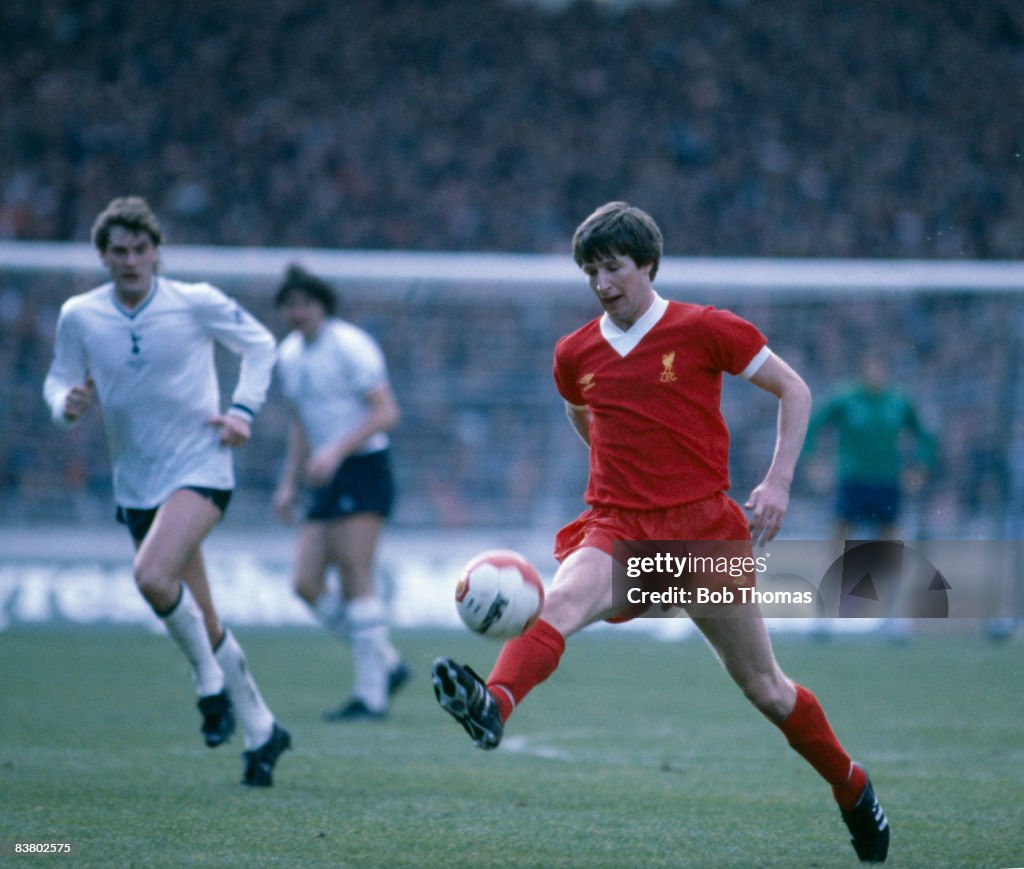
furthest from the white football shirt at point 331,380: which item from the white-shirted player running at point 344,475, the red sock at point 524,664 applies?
the red sock at point 524,664

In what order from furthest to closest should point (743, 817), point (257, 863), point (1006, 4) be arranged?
point (1006, 4) → point (743, 817) → point (257, 863)

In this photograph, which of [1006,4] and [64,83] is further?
[1006,4]

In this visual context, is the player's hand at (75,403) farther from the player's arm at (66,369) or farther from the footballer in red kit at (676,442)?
the footballer in red kit at (676,442)

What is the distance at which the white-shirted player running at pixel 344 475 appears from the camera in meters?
8.16

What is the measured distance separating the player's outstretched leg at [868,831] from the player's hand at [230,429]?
275cm

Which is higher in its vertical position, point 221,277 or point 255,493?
point 221,277

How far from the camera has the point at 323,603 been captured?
8375 millimetres

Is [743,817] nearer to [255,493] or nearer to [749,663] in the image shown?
[749,663]

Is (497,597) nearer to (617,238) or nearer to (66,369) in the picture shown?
(617,238)

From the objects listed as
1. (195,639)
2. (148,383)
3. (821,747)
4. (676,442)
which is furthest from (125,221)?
(821,747)

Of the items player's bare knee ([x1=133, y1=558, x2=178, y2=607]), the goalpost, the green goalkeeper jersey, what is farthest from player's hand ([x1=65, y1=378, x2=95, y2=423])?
the green goalkeeper jersey

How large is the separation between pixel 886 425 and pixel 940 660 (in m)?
2.09

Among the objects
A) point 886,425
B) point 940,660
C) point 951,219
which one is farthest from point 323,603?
point 951,219

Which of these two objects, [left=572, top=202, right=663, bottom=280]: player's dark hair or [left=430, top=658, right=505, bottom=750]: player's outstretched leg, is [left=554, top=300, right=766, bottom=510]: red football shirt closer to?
[left=572, top=202, right=663, bottom=280]: player's dark hair
